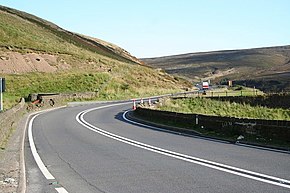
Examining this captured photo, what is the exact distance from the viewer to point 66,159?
36.5ft

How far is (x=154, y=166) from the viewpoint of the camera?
9953 mm

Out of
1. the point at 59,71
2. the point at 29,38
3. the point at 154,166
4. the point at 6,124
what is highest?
the point at 29,38

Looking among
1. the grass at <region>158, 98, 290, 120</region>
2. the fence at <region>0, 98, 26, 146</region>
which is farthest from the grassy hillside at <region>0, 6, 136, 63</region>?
the fence at <region>0, 98, 26, 146</region>

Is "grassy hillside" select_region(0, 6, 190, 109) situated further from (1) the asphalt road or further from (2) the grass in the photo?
(1) the asphalt road

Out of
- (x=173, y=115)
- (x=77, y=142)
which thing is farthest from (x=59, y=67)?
(x=77, y=142)

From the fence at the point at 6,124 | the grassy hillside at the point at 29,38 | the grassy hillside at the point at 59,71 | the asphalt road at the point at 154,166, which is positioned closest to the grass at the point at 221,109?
the fence at the point at 6,124

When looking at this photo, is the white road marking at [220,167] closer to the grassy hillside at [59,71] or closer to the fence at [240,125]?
the fence at [240,125]

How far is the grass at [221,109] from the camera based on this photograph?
31.7 m

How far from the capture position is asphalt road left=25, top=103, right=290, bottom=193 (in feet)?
26.0

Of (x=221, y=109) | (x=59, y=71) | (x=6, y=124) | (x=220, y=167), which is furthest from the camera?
(x=59, y=71)

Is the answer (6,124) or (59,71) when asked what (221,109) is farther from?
(59,71)

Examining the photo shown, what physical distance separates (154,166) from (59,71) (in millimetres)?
55827

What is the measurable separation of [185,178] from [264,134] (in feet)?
21.0

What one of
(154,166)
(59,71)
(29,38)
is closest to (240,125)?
(154,166)
